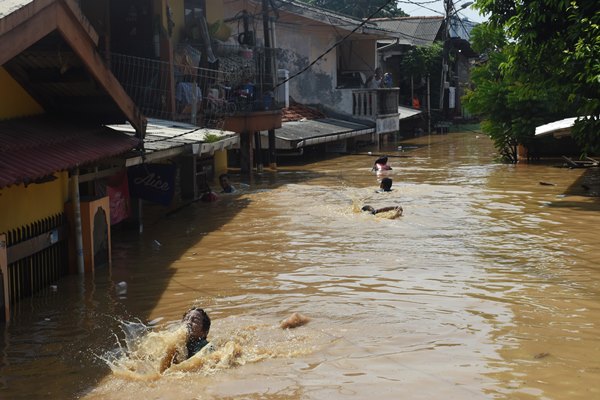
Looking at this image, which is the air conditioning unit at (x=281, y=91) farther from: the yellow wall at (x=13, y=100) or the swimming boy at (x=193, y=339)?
the swimming boy at (x=193, y=339)

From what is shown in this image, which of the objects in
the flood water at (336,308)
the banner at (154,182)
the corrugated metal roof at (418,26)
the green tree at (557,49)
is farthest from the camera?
the corrugated metal roof at (418,26)

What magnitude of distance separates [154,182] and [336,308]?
6956mm

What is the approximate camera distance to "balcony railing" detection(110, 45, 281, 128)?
20562mm

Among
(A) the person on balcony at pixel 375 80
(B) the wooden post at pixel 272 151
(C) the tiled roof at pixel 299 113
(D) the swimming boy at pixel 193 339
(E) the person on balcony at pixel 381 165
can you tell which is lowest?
(D) the swimming boy at pixel 193 339

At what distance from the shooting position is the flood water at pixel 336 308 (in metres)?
7.93

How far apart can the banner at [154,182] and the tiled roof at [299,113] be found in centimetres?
1562

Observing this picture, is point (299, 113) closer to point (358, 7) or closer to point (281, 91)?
point (281, 91)

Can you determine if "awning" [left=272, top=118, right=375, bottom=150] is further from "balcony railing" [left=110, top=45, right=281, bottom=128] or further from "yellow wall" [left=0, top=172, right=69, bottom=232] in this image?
"yellow wall" [left=0, top=172, right=69, bottom=232]

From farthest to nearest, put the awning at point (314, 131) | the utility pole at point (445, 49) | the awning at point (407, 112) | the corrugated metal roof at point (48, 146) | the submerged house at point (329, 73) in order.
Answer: the utility pole at point (445, 49), the awning at point (407, 112), the submerged house at point (329, 73), the awning at point (314, 131), the corrugated metal roof at point (48, 146)

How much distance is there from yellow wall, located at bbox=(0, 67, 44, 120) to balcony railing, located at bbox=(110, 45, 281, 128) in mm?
6012

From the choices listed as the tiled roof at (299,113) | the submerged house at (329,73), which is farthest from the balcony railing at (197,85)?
the tiled roof at (299,113)

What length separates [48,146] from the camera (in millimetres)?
10883

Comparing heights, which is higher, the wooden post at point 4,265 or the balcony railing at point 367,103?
the balcony railing at point 367,103

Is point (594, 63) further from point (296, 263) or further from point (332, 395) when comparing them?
point (332, 395)
